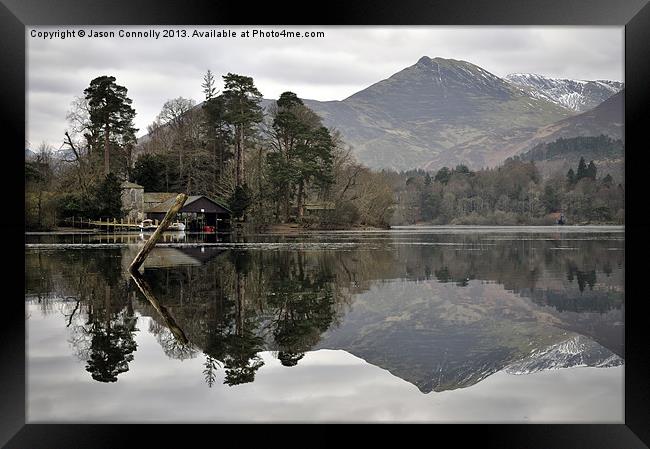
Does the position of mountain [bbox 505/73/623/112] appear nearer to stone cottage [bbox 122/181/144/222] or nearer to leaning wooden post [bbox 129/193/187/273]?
stone cottage [bbox 122/181/144/222]

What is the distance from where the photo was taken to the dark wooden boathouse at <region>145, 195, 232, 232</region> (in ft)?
88.1

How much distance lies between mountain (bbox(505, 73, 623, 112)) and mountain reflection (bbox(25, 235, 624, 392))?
22.0 metres

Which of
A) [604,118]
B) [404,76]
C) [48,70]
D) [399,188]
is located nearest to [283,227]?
[399,188]

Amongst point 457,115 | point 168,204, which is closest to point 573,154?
point 457,115

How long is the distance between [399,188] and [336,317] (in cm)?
2404

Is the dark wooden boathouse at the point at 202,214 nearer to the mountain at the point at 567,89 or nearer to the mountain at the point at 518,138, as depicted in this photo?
the mountain at the point at 518,138

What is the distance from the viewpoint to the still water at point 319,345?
5512 millimetres

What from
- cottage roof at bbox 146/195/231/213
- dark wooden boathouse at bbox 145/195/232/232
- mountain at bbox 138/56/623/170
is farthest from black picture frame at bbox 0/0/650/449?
mountain at bbox 138/56/623/170

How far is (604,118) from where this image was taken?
3534cm

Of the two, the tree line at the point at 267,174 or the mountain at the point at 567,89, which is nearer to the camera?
the tree line at the point at 267,174

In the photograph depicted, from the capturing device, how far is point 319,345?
24.0 ft

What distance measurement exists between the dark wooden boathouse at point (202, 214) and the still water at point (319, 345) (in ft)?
43.5

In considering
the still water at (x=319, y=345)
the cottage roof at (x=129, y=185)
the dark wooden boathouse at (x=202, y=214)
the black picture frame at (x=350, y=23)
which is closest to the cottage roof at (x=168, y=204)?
the dark wooden boathouse at (x=202, y=214)

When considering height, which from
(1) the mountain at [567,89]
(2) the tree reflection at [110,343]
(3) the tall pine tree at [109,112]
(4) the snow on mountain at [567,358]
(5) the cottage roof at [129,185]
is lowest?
(4) the snow on mountain at [567,358]
